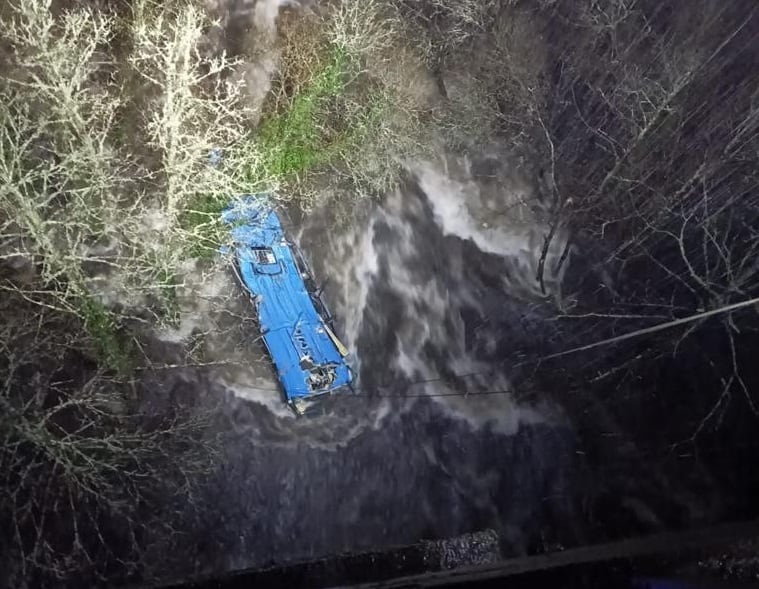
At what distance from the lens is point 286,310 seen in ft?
40.7

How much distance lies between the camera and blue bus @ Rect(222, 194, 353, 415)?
12.1 metres

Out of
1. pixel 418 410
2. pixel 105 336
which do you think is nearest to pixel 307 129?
pixel 105 336

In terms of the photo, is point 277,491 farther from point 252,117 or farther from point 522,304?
point 252,117

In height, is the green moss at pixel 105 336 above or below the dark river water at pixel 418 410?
above

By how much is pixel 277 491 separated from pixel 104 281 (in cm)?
423

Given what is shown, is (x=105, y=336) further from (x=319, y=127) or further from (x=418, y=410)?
(x=319, y=127)

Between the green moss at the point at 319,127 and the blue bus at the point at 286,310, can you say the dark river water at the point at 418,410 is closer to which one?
the blue bus at the point at 286,310

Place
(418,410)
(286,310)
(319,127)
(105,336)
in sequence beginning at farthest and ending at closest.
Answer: (319,127), (418,410), (286,310), (105,336)

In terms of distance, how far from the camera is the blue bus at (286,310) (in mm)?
12109

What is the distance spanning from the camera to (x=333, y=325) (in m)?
12.7

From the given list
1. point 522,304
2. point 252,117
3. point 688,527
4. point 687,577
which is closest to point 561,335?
point 522,304

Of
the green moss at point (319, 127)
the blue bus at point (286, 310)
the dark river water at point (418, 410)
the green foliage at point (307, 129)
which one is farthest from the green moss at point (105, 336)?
the green foliage at point (307, 129)

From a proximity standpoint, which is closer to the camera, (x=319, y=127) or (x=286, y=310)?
(x=286, y=310)

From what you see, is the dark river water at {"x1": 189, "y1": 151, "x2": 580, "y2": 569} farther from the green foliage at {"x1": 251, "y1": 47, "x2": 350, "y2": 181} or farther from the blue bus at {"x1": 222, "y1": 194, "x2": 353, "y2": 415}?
the green foliage at {"x1": 251, "y1": 47, "x2": 350, "y2": 181}
